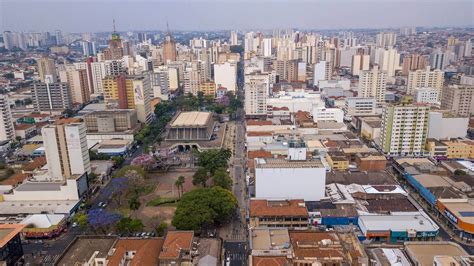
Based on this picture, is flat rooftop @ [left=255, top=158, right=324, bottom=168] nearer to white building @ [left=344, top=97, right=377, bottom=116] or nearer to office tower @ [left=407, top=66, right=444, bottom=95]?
white building @ [left=344, top=97, right=377, bottom=116]

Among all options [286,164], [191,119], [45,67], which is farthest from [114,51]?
[286,164]

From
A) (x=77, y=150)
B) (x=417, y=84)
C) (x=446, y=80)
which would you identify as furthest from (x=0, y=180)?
(x=446, y=80)

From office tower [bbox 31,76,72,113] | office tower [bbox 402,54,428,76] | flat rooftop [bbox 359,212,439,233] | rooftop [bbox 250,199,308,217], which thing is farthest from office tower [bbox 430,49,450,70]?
office tower [bbox 31,76,72,113]

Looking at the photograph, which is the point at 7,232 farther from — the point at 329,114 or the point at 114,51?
the point at 114,51

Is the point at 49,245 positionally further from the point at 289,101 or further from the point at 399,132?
the point at 289,101

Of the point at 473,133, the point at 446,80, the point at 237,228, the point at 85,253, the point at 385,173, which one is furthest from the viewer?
the point at 446,80

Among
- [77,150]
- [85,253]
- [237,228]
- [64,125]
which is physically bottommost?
[237,228]
